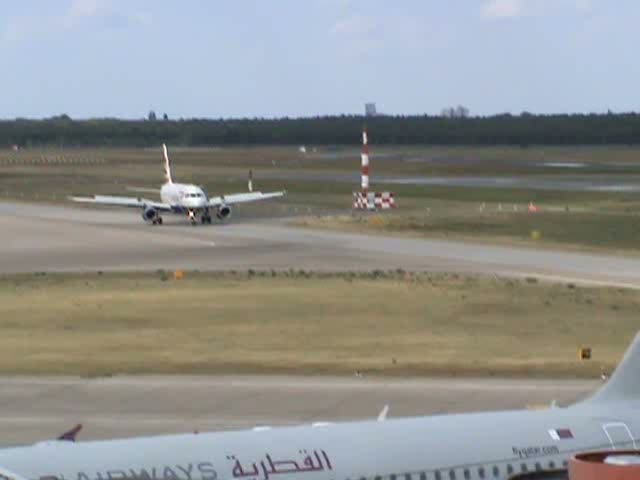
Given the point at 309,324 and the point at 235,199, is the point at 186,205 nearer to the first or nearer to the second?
the point at 235,199

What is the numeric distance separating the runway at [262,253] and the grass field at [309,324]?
443 cm

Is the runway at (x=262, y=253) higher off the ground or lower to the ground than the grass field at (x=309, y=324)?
lower

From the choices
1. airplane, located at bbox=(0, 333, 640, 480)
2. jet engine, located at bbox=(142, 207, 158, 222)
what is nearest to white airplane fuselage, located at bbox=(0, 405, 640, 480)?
airplane, located at bbox=(0, 333, 640, 480)

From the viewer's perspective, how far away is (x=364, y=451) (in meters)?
18.4

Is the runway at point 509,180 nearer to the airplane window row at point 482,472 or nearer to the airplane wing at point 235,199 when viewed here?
the airplane wing at point 235,199

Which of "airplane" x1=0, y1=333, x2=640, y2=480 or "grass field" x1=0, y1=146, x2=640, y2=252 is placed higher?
"airplane" x1=0, y1=333, x2=640, y2=480

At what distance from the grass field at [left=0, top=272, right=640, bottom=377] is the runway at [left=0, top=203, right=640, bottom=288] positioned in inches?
175

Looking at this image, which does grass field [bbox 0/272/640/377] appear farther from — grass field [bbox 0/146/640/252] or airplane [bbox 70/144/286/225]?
airplane [bbox 70/144/286/225]

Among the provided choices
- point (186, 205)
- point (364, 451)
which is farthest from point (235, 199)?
point (364, 451)

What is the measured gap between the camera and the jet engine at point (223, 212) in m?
98.2

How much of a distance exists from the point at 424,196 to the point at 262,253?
46.6 metres

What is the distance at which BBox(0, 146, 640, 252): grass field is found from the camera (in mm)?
84000

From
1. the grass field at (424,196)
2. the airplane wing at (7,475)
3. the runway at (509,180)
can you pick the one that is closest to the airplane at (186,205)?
the grass field at (424,196)

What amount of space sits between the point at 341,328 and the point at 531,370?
9.34 metres
